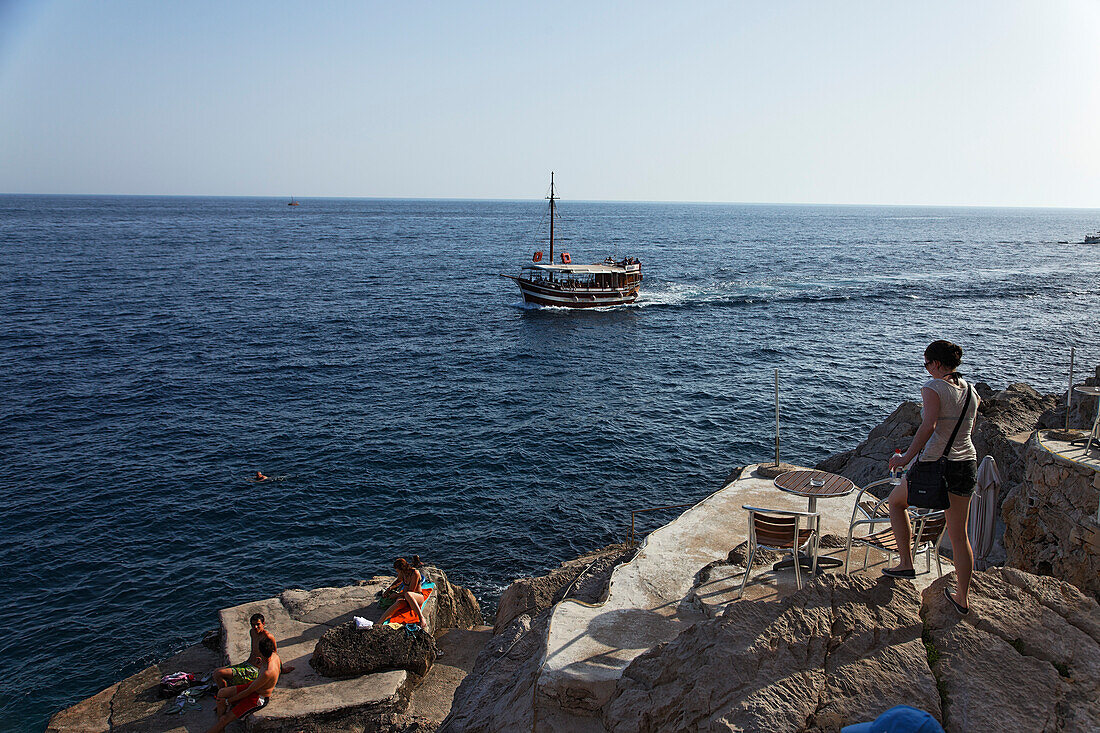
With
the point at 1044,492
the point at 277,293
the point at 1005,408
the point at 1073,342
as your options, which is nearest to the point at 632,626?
the point at 1044,492

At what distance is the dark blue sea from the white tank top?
472 inches

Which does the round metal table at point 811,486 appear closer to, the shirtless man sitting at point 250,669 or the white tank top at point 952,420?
the white tank top at point 952,420

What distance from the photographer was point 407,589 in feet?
39.4

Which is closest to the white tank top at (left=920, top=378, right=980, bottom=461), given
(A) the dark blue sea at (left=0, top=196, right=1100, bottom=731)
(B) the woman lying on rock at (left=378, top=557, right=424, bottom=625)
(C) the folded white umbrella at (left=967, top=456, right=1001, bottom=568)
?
Answer: (C) the folded white umbrella at (left=967, top=456, right=1001, bottom=568)

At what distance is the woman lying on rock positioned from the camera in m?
11.8

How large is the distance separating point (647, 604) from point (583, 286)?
48195 millimetres

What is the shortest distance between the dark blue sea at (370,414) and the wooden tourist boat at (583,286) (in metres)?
1.19

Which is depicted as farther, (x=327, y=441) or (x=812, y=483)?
(x=327, y=441)

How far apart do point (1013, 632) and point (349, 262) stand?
3213 inches

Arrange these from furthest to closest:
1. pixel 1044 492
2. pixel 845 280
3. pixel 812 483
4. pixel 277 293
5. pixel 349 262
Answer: pixel 349 262 → pixel 845 280 → pixel 277 293 → pixel 812 483 → pixel 1044 492

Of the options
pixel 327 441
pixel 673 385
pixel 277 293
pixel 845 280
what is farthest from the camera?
pixel 845 280

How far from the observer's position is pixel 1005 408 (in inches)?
607

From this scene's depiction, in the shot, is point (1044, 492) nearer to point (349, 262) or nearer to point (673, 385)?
point (673, 385)

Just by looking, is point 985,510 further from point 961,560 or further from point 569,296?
point 569,296
